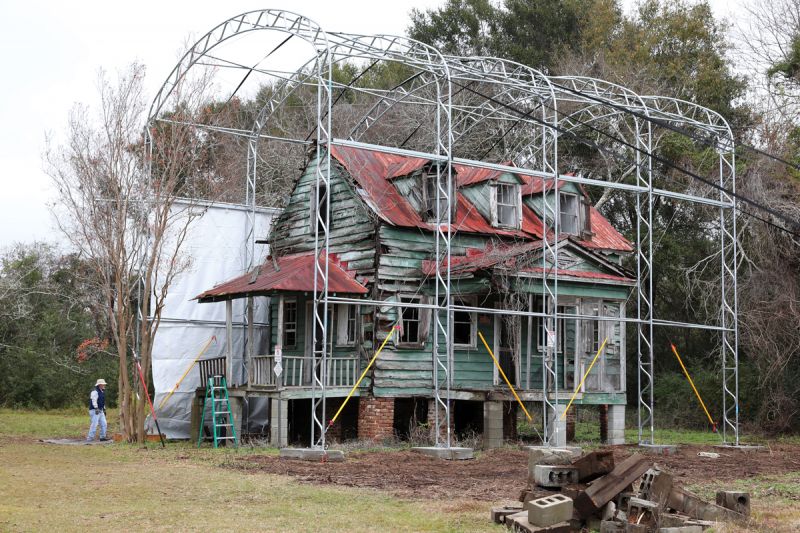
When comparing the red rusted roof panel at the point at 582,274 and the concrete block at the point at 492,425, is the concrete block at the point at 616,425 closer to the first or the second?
the red rusted roof panel at the point at 582,274

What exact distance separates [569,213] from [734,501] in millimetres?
16257

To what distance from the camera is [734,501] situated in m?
11.3

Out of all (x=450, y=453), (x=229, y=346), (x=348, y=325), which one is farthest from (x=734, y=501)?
(x=229, y=346)

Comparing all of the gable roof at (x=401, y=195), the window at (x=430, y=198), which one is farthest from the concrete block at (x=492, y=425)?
the window at (x=430, y=198)

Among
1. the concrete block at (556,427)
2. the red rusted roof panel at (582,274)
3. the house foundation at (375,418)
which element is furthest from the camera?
the house foundation at (375,418)

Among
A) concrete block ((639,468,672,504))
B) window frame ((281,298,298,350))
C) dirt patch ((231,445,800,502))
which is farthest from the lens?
window frame ((281,298,298,350))

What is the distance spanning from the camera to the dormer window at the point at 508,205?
25655 millimetres

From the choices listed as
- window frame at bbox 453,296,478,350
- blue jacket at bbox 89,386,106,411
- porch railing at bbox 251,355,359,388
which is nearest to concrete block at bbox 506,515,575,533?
porch railing at bbox 251,355,359,388

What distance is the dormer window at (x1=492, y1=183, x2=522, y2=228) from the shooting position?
84.2 ft

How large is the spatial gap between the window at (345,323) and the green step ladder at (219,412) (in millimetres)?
2980

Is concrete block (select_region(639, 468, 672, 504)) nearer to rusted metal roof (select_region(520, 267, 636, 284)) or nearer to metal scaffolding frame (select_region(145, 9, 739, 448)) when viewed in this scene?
metal scaffolding frame (select_region(145, 9, 739, 448))

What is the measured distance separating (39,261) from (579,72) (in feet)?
78.6

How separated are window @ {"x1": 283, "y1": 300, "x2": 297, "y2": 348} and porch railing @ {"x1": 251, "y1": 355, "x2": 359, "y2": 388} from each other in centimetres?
162

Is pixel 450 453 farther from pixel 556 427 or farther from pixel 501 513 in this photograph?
pixel 501 513
